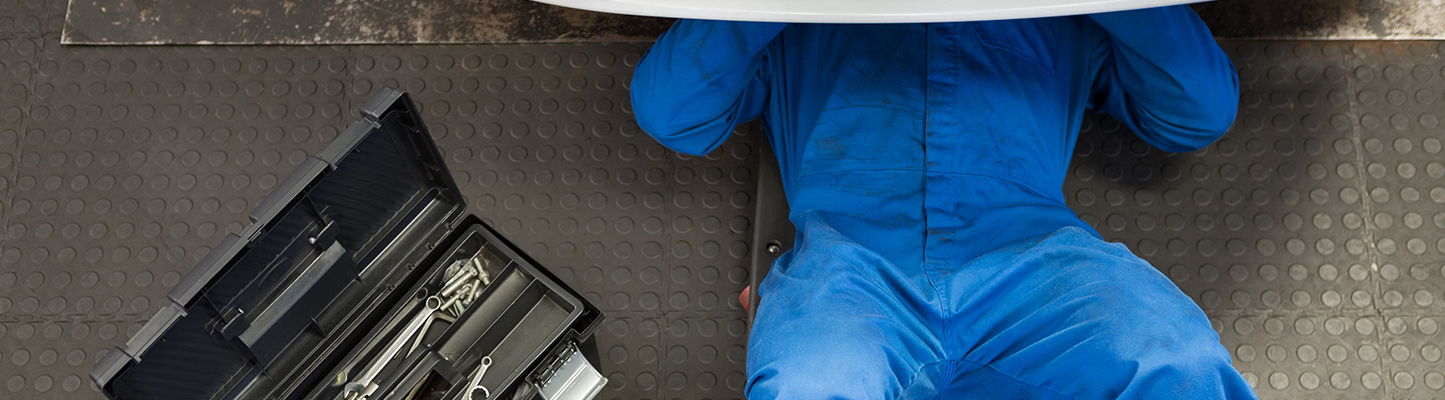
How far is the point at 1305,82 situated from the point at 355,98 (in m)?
1.48

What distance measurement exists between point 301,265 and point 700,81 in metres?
0.52

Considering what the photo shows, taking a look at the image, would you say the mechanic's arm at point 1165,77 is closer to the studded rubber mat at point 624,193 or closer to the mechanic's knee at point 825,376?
the studded rubber mat at point 624,193

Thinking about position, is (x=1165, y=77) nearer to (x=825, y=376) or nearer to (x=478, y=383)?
(x=825, y=376)

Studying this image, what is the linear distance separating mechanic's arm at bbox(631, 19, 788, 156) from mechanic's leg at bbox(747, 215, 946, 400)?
0.18 metres

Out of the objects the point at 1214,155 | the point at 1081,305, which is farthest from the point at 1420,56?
the point at 1081,305

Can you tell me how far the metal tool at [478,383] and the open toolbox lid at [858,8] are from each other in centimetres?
72

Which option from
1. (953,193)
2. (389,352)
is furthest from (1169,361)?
(389,352)

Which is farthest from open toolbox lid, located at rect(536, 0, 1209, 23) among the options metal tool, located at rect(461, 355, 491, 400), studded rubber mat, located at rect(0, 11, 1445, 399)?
studded rubber mat, located at rect(0, 11, 1445, 399)

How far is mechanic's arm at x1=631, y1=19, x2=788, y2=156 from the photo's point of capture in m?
1.05

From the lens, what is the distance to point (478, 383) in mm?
1162

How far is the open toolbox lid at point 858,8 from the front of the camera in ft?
1.71

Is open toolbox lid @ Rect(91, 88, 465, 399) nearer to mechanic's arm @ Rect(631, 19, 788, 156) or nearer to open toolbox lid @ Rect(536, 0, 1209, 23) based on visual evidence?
mechanic's arm @ Rect(631, 19, 788, 156)

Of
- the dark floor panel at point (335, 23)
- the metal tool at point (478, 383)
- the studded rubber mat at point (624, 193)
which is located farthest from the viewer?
the dark floor panel at point (335, 23)

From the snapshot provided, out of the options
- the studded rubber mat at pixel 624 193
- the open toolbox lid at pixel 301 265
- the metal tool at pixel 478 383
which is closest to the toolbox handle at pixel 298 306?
the open toolbox lid at pixel 301 265
